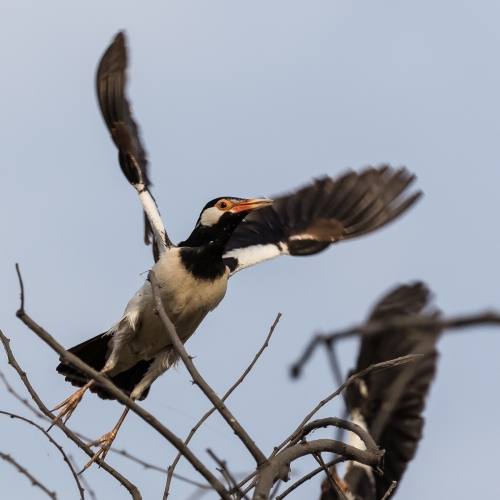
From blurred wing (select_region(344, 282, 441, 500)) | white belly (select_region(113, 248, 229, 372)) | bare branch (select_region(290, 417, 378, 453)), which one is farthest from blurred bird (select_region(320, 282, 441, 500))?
bare branch (select_region(290, 417, 378, 453))

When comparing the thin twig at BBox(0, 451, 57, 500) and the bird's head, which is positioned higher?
the bird's head

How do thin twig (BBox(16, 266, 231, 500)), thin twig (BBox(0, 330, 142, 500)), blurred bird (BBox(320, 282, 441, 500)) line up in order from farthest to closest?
1. blurred bird (BBox(320, 282, 441, 500))
2. thin twig (BBox(0, 330, 142, 500))
3. thin twig (BBox(16, 266, 231, 500))

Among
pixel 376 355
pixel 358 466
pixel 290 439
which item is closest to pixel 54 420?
pixel 290 439

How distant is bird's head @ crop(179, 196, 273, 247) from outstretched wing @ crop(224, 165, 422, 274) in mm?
442

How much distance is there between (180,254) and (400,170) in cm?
230

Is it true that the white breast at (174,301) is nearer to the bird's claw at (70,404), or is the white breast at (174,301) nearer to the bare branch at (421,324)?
the bird's claw at (70,404)

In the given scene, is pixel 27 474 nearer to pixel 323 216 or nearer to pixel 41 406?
pixel 41 406

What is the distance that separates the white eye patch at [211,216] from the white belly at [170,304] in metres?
0.38

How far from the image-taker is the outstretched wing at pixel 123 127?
19.5ft

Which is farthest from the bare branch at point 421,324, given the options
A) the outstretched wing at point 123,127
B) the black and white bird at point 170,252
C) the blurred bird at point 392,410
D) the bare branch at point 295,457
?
the blurred bird at point 392,410

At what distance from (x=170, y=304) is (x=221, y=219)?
850mm

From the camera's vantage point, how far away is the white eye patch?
251 inches

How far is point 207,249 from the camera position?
6180mm

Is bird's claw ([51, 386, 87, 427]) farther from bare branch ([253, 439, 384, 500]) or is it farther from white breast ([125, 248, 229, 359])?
bare branch ([253, 439, 384, 500])
